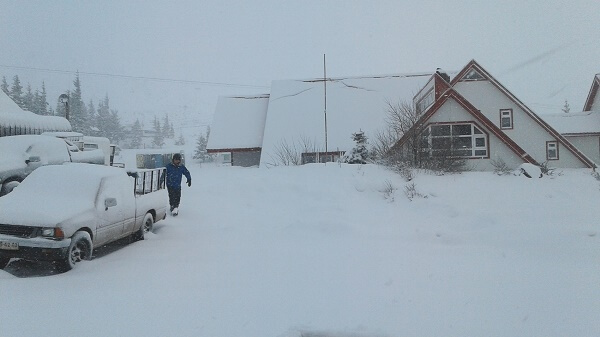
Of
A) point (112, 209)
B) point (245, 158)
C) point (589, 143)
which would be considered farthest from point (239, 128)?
point (589, 143)

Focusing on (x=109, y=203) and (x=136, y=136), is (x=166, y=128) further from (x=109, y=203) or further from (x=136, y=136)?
(x=109, y=203)

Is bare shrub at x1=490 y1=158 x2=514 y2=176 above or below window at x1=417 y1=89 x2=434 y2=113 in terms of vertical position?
below

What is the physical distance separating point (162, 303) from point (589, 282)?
621 centimetres

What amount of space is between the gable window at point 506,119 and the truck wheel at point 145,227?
19579 millimetres

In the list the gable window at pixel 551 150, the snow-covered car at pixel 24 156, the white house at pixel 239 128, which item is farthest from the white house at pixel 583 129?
the snow-covered car at pixel 24 156

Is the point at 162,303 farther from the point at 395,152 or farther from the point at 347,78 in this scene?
the point at 347,78

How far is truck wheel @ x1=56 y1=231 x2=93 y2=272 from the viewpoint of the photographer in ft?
18.4

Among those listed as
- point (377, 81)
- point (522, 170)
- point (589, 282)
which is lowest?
Result: point (589, 282)

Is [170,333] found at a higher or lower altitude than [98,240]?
lower

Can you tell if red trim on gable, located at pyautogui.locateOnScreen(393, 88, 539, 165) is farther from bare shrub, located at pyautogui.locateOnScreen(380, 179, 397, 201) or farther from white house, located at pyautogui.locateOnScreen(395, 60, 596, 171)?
bare shrub, located at pyautogui.locateOnScreen(380, 179, 397, 201)

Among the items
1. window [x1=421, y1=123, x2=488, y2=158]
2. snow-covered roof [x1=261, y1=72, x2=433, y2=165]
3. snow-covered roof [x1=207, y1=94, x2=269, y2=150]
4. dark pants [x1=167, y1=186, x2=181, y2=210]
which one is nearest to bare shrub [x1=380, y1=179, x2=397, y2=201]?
window [x1=421, y1=123, x2=488, y2=158]

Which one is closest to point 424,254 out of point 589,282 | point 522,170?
point 589,282

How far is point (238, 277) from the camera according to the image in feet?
18.2

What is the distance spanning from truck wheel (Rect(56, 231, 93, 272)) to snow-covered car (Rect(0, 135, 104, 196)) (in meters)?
5.20
